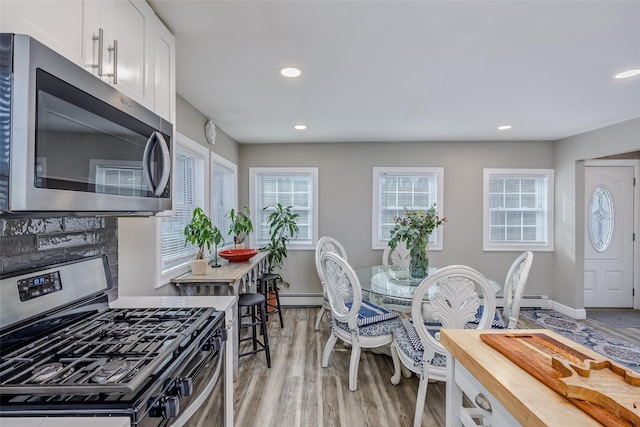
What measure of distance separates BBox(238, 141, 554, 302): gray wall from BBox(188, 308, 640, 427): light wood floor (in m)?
1.73

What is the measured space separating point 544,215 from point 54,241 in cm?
549

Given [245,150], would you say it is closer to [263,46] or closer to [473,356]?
[263,46]

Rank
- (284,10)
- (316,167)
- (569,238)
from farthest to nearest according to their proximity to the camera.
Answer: (316,167) → (569,238) → (284,10)

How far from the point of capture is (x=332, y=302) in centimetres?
267

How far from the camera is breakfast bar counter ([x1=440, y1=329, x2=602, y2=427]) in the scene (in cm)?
68

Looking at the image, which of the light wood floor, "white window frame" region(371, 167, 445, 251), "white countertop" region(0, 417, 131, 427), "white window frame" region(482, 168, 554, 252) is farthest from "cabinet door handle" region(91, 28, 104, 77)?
"white window frame" region(482, 168, 554, 252)

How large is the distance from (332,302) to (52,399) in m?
2.06

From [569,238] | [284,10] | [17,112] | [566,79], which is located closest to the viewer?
[17,112]

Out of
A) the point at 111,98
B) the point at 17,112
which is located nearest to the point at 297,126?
the point at 111,98

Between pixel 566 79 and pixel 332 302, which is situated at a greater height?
pixel 566 79

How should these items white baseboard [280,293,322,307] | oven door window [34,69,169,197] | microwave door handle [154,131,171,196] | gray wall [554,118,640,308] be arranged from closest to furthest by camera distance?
oven door window [34,69,169,197] → microwave door handle [154,131,171,196] → gray wall [554,118,640,308] → white baseboard [280,293,322,307]

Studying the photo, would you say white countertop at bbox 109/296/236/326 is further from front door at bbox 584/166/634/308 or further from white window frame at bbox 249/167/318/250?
front door at bbox 584/166/634/308

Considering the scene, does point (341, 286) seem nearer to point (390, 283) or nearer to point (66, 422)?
point (390, 283)

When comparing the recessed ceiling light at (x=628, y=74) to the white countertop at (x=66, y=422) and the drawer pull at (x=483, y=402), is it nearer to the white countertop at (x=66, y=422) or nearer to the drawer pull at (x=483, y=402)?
the drawer pull at (x=483, y=402)
